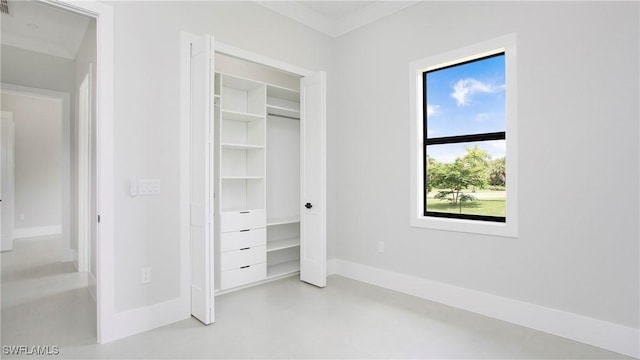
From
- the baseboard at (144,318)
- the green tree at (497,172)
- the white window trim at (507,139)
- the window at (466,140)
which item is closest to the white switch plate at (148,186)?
the baseboard at (144,318)

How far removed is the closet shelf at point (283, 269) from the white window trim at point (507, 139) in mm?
1605

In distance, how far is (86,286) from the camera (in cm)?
342

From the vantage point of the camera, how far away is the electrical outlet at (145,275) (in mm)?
2438

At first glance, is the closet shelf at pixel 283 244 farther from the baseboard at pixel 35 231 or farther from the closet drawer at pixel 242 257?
the baseboard at pixel 35 231

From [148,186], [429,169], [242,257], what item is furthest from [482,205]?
[148,186]

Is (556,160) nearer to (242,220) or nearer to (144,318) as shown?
(242,220)

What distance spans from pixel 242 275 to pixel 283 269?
681 millimetres

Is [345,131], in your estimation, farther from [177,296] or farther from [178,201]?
[177,296]

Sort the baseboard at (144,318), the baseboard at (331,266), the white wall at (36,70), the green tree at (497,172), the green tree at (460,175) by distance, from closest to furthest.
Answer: the baseboard at (144,318) < the green tree at (497,172) < the green tree at (460,175) < the baseboard at (331,266) < the white wall at (36,70)

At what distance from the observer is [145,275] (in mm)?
2453

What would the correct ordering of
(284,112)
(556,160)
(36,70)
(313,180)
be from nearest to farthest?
(556,160)
(313,180)
(284,112)
(36,70)

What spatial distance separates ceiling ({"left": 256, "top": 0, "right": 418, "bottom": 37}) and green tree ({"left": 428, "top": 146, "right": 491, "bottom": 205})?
5.53 feet

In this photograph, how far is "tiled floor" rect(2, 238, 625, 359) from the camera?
2.10 m

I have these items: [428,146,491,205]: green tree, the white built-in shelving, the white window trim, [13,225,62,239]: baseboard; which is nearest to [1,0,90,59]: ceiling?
the white built-in shelving
